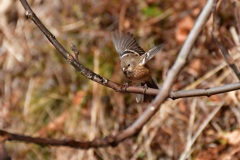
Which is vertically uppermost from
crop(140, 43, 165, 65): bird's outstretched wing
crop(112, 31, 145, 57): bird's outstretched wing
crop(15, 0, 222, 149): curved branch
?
crop(112, 31, 145, 57): bird's outstretched wing

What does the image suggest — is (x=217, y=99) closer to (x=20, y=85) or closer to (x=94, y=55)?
(x=94, y=55)

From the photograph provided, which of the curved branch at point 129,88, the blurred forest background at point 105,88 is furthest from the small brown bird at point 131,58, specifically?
the curved branch at point 129,88

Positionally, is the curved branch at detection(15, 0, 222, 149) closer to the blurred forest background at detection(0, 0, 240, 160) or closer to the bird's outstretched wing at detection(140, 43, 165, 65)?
the bird's outstretched wing at detection(140, 43, 165, 65)

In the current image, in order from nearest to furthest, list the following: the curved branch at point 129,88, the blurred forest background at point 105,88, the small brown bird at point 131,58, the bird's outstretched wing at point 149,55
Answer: the curved branch at point 129,88 → the bird's outstretched wing at point 149,55 → the small brown bird at point 131,58 → the blurred forest background at point 105,88

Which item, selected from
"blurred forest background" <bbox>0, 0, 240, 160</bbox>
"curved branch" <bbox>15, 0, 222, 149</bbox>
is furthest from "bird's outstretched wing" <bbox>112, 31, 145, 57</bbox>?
"curved branch" <bbox>15, 0, 222, 149</bbox>

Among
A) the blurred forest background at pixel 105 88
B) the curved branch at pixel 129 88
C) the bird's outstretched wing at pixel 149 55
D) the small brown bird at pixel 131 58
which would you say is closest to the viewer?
the curved branch at pixel 129 88

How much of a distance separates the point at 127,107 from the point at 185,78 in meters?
0.52

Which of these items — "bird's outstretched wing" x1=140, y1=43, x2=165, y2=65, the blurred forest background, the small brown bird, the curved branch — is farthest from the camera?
the blurred forest background

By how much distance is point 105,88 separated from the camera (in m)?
4.05

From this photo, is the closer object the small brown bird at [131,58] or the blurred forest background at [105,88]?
the small brown bird at [131,58]

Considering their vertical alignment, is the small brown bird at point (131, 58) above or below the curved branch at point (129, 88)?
above

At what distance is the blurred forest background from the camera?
3.52 m

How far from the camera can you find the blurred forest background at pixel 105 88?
3516 mm

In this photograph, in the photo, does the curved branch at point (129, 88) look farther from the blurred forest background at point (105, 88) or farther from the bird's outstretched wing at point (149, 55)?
the blurred forest background at point (105, 88)
